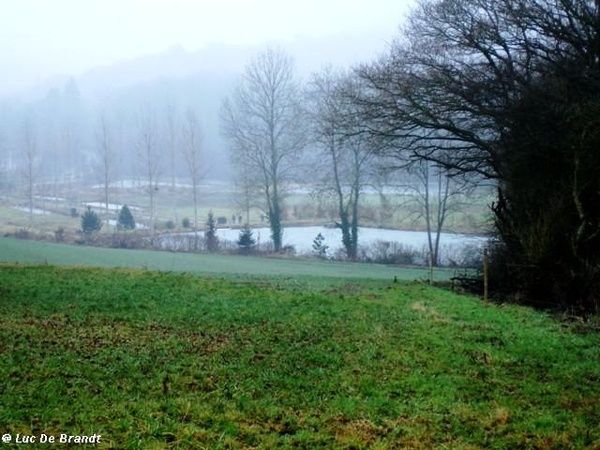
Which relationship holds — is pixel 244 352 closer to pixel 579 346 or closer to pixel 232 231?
pixel 579 346

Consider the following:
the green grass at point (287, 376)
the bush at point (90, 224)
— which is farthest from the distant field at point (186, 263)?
the green grass at point (287, 376)

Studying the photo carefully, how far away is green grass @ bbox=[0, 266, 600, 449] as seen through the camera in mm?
4496

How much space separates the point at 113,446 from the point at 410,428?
2.41 m

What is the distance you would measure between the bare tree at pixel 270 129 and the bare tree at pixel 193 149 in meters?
4.95

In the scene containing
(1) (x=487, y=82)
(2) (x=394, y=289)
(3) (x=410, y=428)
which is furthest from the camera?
(1) (x=487, y=82)

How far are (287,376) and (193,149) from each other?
35331 mm

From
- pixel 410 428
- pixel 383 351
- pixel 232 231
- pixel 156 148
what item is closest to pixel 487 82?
pixel 383 351

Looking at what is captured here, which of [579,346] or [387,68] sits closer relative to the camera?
[579,346]

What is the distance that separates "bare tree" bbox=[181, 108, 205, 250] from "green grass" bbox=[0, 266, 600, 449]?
29.5 metres

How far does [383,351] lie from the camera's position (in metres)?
7.40

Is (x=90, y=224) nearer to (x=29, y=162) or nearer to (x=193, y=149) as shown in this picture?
(x=193, y=149)

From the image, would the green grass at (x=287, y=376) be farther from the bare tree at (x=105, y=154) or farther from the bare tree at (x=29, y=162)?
the bare tree at (x=29, y=162)

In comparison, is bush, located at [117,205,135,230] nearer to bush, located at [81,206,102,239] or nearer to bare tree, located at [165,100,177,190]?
bush, located at [81,206,102,239]

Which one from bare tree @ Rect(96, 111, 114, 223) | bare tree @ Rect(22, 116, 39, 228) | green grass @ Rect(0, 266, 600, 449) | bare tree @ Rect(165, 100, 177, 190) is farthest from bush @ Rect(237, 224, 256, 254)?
green grass @ Rect(0, 266, 600, 449)
